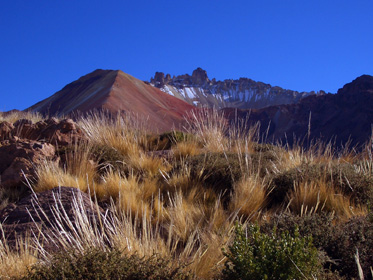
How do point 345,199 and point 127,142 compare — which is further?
point 127,142

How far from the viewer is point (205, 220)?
3742 millimetres

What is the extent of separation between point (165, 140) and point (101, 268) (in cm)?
612

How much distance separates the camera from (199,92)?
149000 millimetres

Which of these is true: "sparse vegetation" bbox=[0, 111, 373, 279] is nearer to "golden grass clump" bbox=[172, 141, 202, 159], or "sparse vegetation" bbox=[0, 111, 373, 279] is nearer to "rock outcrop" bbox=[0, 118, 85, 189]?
"golden grass clump" bbox=[172, 141, 202, 159]

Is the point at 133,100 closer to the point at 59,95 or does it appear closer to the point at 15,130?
the point at 59,95

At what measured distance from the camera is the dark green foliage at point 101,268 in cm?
218

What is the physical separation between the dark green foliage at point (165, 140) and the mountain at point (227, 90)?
123793 mm

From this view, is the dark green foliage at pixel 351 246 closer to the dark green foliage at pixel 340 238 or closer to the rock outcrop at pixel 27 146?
the dark green foliage at pixel 340 238

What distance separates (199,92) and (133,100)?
3501 inches

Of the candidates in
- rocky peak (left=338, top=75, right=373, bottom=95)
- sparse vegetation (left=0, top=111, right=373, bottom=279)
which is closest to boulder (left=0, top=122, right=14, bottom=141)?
sparse vegetation (left=0, top=111, right=373, bottom=279)

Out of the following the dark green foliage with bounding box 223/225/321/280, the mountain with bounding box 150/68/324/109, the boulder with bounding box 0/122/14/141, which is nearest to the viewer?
the dark green foliage with bounding box 223/225/321/280

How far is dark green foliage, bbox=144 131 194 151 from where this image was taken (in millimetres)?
7907

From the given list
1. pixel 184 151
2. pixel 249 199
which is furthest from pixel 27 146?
pixel 249 199

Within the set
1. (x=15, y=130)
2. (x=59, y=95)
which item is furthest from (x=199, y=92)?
(x=15, y=130)
